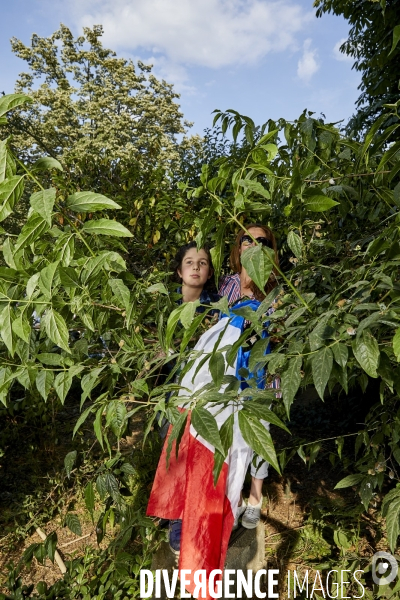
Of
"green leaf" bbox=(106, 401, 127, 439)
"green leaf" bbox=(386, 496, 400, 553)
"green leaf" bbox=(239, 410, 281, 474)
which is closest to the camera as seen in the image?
"green leaf" bbox=(239, 410, 281, 474)

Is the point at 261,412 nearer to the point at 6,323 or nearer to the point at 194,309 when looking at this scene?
the point at 194,309

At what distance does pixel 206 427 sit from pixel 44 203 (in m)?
0.49

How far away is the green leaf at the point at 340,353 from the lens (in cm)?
91

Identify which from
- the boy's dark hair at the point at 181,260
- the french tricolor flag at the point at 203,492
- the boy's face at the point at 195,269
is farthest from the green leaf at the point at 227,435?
the boy's dark hair at the point at 181,260

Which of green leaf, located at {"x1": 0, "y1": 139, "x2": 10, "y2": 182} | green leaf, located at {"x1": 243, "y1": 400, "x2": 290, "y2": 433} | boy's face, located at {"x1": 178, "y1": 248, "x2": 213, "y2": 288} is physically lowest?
green leaf, located at {"x1": 243, "y1": 400, "x2": 290, "y2": 433}

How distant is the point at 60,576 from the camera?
3.06 m

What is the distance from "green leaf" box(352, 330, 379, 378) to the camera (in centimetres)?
89

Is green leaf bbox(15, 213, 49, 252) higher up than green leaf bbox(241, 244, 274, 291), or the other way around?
green leaf bbox(15, 213, 49, 252)

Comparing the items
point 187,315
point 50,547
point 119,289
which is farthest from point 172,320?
point 50,547

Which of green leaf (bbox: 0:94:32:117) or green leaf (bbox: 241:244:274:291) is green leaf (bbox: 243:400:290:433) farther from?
green leaf (bbox: 0:94:32:117)

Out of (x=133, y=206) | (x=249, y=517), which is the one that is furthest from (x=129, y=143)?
(x=249, y=517)

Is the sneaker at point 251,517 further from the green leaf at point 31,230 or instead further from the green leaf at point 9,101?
the green leaf at point 9,101

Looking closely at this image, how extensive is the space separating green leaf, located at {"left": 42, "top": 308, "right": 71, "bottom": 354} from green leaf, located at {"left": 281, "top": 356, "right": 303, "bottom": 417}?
17.7 inches

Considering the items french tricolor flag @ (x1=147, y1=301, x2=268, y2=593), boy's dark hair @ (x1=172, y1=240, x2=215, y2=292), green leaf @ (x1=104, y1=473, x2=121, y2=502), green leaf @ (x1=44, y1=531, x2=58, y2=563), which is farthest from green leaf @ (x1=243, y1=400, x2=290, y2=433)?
boy's dark hair @ (x1=172, y1=240, x2=215, y2=292)
